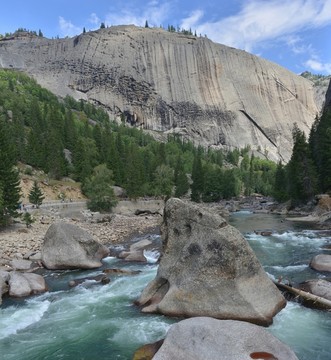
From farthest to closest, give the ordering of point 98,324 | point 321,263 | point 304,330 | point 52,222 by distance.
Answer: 1. point 52,222
2. point 321,263
3. point 98,324
4. point 304,330

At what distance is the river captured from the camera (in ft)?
46.1

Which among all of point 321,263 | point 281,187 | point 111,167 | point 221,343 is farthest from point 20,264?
point 281,187

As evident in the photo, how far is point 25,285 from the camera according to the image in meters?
21.4

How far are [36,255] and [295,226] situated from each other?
35632mm

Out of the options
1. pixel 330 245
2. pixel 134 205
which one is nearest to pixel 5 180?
pixel 330 245

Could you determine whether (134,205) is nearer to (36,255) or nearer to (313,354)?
(36,255)

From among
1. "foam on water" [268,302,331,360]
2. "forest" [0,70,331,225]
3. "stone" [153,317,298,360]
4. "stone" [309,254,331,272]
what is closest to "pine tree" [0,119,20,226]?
"forest" [0,70,331,225]

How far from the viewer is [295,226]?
50.0 metres

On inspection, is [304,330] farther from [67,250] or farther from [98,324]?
[67,250]

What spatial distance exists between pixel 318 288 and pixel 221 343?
10.3 metres

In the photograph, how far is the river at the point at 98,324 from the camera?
46.1ft

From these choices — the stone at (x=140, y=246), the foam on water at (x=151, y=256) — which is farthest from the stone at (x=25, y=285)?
the stone at (x=140, y=246)

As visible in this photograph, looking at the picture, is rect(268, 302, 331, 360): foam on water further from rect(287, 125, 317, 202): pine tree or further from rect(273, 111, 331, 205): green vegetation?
rect(287, 125, 317, 202): pine tree

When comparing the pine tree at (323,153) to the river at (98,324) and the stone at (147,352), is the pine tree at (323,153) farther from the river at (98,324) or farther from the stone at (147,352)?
the stone at (147,352)
